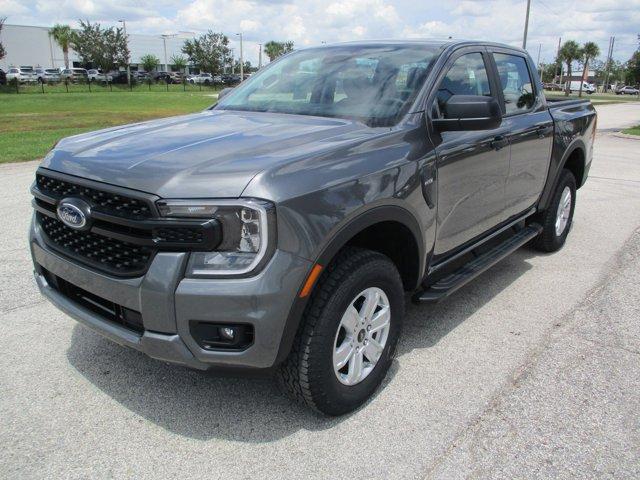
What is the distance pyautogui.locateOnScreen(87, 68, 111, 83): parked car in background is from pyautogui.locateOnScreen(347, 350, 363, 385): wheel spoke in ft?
203

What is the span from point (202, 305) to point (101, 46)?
65.2 meters

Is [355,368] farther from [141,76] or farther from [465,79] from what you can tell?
[141,76]

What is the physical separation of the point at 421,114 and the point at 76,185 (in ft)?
6.13

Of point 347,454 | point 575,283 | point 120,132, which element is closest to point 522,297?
point 575,283

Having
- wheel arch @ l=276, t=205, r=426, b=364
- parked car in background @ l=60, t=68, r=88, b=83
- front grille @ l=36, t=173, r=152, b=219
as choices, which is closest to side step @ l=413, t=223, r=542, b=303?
wheel arch @ l=276, t=205, r=426, b=364

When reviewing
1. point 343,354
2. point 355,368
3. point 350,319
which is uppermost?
point 350,319

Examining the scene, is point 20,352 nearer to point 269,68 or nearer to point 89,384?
point 89,384

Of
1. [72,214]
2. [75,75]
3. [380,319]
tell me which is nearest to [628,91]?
[75,75]

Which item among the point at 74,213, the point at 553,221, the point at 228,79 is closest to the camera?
the point at 74,213

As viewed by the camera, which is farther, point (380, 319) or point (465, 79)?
point (465, 79)

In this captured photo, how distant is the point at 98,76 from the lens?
205ft

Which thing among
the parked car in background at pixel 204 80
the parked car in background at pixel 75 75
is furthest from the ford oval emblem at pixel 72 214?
the parked car in background at pixel 204 80

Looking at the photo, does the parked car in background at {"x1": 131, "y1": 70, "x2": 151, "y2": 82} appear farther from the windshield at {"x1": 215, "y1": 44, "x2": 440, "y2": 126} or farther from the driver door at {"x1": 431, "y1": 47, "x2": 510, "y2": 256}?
the driver door at {"x1": 431, "y1": 47, "x2": 510, "y2": 256}

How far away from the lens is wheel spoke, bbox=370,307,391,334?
2959 millimetres
